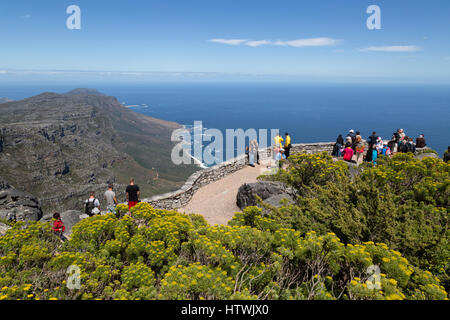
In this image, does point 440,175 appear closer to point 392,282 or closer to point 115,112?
point 392,282

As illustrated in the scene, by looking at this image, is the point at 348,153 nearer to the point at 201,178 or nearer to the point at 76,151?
the point at 201,178

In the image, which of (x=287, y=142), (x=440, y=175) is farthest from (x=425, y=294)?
(x=287, y=142)

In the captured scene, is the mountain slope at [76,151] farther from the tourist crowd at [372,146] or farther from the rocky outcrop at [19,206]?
the tourist crowd at [372,146]

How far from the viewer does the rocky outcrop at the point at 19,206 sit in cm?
1243

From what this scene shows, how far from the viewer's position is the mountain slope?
72.3m

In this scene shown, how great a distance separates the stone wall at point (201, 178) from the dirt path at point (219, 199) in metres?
0.26

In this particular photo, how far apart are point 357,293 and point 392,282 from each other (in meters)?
0.50

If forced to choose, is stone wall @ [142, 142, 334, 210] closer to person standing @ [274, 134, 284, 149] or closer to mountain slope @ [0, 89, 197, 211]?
person standing @ [274, 134, 284, 149]

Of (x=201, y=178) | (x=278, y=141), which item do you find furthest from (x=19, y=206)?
Result: (x=278, y=141)

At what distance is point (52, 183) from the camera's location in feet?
245

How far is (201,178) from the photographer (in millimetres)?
14086

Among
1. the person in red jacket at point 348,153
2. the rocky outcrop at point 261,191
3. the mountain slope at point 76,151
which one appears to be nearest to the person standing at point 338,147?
the person in red jacket at point 348,153

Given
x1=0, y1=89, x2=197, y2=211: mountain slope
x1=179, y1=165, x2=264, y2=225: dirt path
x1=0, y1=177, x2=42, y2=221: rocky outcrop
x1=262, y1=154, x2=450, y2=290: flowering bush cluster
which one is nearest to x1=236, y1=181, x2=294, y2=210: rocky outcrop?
x1=179, y1=165, x2=264, y2=225: dirt path

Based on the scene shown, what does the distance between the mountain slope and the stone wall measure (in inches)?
2410
